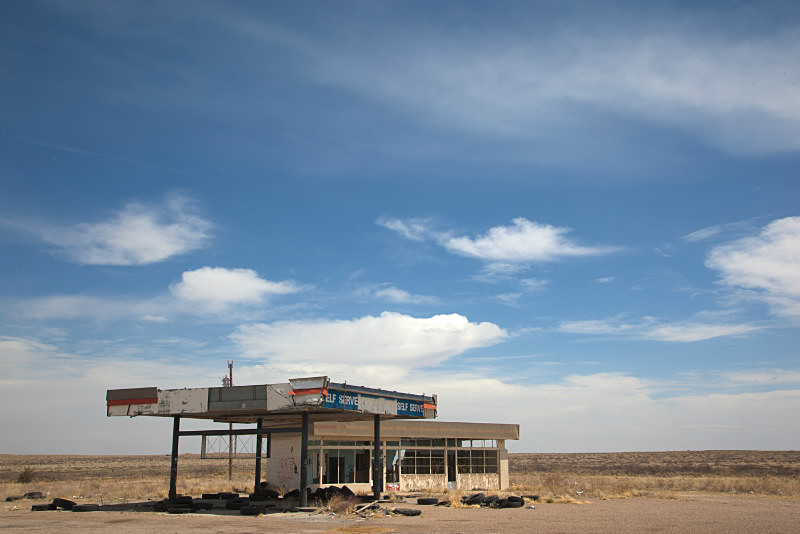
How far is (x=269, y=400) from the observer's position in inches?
969

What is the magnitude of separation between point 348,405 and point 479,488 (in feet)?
68.2

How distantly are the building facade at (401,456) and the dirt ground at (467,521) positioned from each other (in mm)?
10051

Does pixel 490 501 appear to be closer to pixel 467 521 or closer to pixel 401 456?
pixel 467 521

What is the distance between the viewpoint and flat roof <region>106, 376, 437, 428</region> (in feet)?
78.8

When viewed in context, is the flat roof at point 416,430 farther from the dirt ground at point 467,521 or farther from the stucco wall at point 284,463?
the dirt ground at point 467,521

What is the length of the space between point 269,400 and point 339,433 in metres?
12.1

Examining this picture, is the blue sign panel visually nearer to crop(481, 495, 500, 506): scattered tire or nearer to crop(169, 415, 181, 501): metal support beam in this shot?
crop(481, 495, 500, 506): scattered tire

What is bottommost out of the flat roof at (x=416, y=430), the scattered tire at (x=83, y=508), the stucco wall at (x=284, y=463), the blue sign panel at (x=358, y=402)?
the scattered tire at (x=83, y=508)

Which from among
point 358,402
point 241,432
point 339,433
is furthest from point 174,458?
point 339,433

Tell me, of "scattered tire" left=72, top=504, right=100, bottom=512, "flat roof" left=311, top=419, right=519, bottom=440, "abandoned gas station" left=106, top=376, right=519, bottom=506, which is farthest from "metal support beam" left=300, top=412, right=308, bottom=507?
"flat roof" left=311, top=419, right=519, bottom=440

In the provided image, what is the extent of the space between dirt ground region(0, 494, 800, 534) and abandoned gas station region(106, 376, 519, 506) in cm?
342

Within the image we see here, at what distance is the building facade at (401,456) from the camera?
3531 centimetres

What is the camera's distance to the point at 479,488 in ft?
139

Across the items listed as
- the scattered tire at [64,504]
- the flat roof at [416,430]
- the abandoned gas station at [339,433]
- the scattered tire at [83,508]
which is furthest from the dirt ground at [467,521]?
the flat roof at [416,430]
